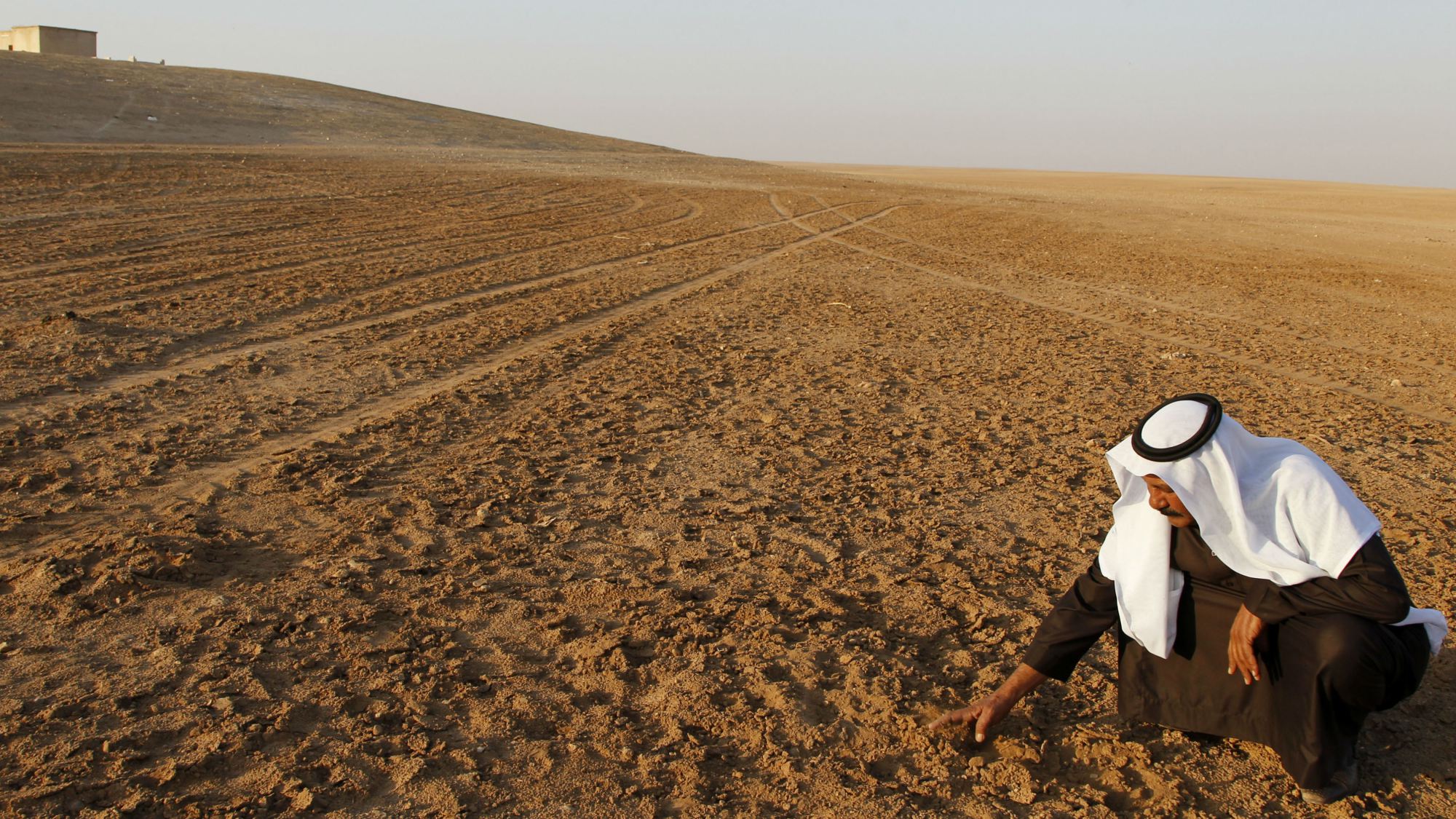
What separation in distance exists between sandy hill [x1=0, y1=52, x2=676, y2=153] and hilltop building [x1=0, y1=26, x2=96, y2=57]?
20.4ft

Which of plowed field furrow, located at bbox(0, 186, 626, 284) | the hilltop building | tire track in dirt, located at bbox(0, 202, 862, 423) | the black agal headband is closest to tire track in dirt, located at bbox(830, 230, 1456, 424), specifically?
tire track in dirt, located at bbox(0, 202, 862, 423)

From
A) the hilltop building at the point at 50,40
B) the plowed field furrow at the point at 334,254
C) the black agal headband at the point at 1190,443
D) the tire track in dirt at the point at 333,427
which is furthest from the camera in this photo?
the hilltop building at the point at 50,40

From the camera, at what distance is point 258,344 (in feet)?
23.4

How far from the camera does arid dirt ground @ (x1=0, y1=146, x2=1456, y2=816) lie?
2881 mm

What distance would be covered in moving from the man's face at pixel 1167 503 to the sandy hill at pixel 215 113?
27.4m

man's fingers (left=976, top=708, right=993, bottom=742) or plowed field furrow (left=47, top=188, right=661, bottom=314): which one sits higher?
plowed field furrow (left=47, top=188, right=661, bottom=314)

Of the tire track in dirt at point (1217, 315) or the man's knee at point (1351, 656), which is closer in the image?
the man's knee at point (1351, 656)

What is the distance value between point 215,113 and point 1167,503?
39202 mm

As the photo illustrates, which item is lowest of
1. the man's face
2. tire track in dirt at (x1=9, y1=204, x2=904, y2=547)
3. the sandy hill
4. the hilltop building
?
tire track in dirt at (x1=9, y1=204, x2=904, y2=547)

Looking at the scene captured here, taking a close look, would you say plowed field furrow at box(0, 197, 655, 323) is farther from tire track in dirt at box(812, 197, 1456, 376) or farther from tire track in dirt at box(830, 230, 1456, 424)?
tire track in dirt at box(812, 197, 1456, 376)

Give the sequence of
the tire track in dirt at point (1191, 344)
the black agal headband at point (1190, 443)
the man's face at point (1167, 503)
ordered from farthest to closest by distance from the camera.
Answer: the tire track in dirt at point (1191, 344), the man's face at point (1167, 503), the black agal headband at point (1190, 443)

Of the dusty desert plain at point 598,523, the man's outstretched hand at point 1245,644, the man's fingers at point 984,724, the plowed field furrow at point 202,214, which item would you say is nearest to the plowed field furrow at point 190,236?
the plowed field furrow at point 202,214

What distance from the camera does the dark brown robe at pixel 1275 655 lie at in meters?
2.66

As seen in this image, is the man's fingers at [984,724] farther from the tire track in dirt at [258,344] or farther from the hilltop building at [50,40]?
the hilltop building at [50,40]
